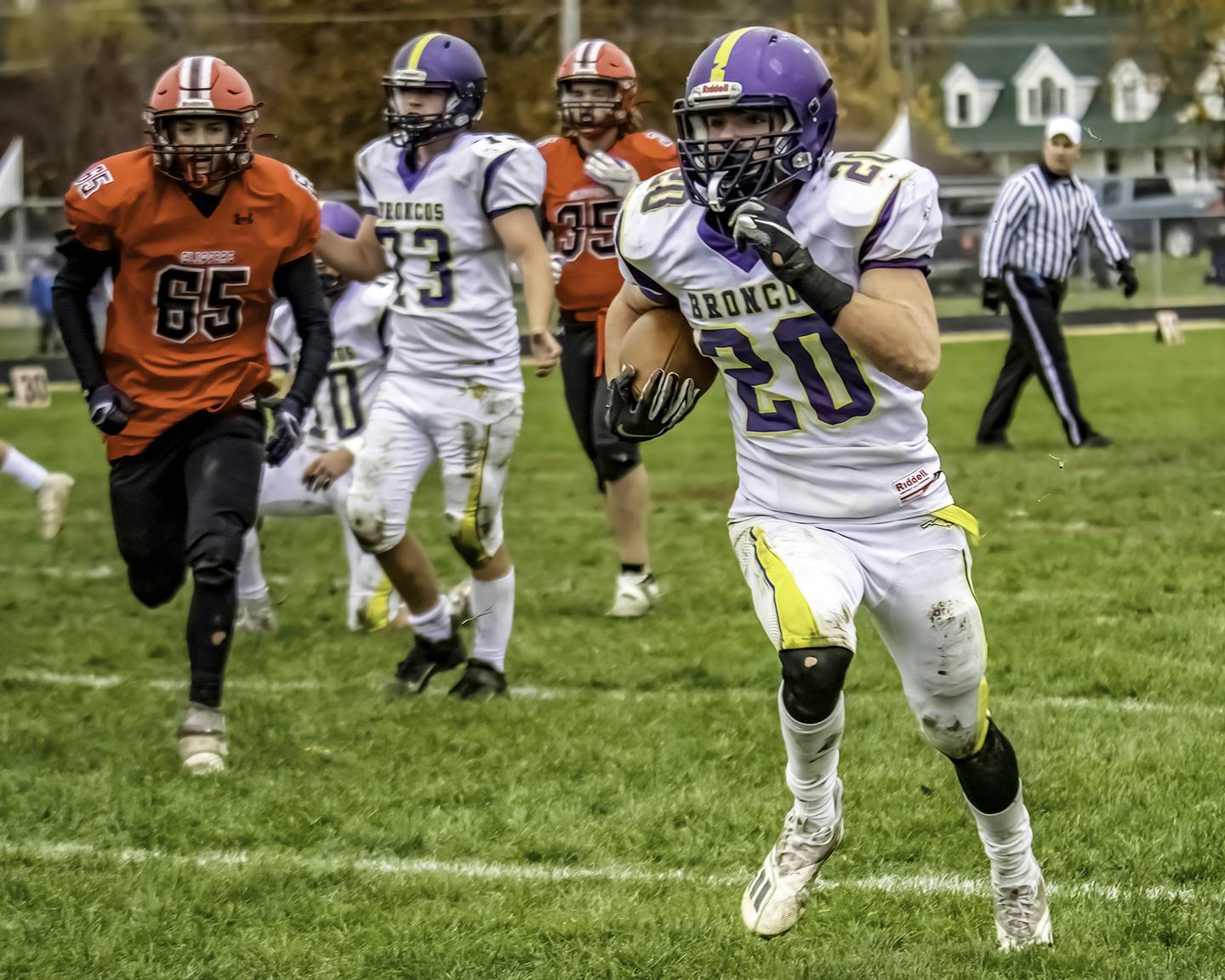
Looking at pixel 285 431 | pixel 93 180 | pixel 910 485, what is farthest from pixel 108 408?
pixel 910 485

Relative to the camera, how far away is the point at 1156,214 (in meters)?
25.8

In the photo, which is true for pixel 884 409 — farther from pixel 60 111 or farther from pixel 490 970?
pixel 60 111

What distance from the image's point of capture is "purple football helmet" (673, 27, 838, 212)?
3447mm

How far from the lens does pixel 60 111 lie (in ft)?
92.0

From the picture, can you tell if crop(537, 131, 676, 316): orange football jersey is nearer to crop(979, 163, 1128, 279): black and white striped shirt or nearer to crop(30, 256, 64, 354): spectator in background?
crop(979, 163, 1128, 279): black and white striped shirt

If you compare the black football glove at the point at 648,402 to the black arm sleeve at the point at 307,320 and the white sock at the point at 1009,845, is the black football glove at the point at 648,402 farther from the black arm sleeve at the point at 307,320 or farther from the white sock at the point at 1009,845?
the black arm sleeve at the point at 307,320

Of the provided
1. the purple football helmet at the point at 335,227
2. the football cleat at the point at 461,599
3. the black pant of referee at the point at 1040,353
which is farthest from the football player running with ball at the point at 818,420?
the black pant of referee at the point at 1040,353

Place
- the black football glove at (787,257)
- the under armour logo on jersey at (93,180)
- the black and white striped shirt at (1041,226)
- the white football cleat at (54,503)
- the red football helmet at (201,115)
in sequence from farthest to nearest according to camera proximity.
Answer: the black and white striped shirt at (1041,226) < the white football cleat at (54,503) < the under armour logo on jersey at (93,180) < the red football helmet at (201,115) < the black football glove at (787,257)

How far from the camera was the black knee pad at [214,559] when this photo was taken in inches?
200

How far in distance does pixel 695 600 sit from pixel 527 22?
22160 mm

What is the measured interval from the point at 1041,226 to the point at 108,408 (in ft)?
24.2

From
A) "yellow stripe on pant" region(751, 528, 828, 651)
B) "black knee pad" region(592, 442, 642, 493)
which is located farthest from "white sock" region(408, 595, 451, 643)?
"yellow stripe on pant" region(751, 528, 828, 651)

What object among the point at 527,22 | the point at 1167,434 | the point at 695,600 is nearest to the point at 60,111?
the point at 527,22

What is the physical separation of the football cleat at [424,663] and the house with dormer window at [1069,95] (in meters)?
23.5
